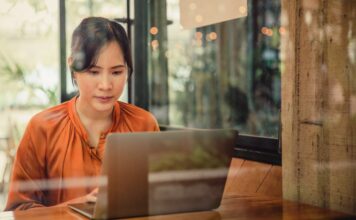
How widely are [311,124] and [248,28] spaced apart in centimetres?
87

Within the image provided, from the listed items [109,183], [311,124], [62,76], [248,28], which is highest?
[248,28]

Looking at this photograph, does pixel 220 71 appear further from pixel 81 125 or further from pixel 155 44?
pixel 81 125

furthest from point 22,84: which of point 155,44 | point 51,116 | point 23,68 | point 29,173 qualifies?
point 155,44

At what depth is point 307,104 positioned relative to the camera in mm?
2158

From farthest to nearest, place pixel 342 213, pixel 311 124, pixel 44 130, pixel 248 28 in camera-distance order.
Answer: pixel 44 130, pixel 248 28, pixel 311 124, pixel 342 213

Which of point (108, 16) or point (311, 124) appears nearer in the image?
point (311, 124)

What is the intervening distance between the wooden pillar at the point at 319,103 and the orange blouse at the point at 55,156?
1207mm

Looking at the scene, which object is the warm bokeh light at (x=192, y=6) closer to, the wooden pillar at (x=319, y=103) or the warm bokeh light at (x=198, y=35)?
the warm bokeh light at (x=198, y=35)

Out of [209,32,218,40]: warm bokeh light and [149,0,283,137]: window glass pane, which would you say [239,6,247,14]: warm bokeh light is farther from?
[209,32,218,40]: warm bokeh light

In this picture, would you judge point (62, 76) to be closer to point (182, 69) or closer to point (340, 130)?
point (182, 69)

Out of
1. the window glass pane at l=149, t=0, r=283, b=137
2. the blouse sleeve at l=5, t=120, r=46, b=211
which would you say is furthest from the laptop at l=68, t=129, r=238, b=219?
the blouse sleeve at l=5, t=120, r=46, b=211

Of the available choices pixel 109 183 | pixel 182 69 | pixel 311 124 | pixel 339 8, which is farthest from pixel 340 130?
pixel 182 69

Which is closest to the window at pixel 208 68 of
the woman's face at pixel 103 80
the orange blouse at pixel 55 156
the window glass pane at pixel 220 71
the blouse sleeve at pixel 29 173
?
the window glass pane at pixel 220 71

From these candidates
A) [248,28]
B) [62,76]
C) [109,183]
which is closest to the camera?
[109,183]
